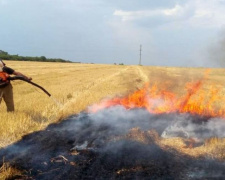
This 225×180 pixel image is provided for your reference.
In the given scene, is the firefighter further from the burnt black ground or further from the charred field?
the burnt black ground

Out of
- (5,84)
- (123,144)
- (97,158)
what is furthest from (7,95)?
(97,158)

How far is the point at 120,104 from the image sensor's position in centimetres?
1264

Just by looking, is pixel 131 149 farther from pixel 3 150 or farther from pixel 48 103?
pixel 48 103

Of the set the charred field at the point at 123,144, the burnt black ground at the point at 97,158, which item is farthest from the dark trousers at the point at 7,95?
the burnt black ground at the point at 97,158

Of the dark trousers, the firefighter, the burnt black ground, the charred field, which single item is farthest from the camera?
the dark trousers

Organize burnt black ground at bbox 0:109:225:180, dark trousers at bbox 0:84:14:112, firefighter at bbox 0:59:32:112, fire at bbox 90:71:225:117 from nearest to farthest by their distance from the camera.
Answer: burnt black ground at bbox 0:109:225:180
firefighter at bbox 0:59:32:112
dark trousers at bbox 0:84:14:112
fire at bbox 90:71:225:117

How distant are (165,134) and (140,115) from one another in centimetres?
231

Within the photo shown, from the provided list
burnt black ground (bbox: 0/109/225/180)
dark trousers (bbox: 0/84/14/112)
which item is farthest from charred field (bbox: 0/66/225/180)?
dark trousers (bbox: 0/84/14/112)

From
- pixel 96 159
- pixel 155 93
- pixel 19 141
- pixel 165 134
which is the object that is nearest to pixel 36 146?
pixel 19 141

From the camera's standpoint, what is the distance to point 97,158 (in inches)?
275

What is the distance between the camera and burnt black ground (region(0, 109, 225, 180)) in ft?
20.2

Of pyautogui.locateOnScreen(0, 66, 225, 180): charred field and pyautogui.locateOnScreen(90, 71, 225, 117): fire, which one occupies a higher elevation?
pyautogui.locateOnScreen(90, 71, 225, 117): fire

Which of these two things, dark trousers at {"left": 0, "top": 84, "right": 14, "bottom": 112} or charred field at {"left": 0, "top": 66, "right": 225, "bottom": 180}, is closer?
charred field at {"left": 0, "top": 66, "right": 225, "bottom": 180}

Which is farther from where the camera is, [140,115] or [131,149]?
[140,115]
